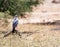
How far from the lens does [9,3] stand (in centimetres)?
1961

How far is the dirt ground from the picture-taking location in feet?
42.2

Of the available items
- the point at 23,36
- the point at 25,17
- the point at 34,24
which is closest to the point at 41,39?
the point at 23,36

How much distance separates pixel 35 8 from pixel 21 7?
6.70 m

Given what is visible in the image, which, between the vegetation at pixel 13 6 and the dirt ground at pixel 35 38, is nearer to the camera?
the dirt ground at pixel 35 38

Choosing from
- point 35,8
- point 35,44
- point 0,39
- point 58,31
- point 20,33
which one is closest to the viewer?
point 35,44

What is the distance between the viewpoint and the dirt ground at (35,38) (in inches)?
506

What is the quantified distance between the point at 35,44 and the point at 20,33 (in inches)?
86.8

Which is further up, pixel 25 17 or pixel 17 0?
pixel 17 0

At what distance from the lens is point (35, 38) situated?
14.2 metres

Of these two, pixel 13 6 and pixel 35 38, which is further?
pixel 13 6

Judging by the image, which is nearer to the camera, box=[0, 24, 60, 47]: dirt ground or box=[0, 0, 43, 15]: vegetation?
box=[0, 24, 60, 47]: dirt ground

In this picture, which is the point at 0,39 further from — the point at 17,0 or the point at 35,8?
the point at 35,8

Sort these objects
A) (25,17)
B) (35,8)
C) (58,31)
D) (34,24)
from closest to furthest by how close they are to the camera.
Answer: (58,31)
(34,24)
(25,17)
(35,8)

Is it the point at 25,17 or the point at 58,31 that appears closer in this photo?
the point at 58,31
